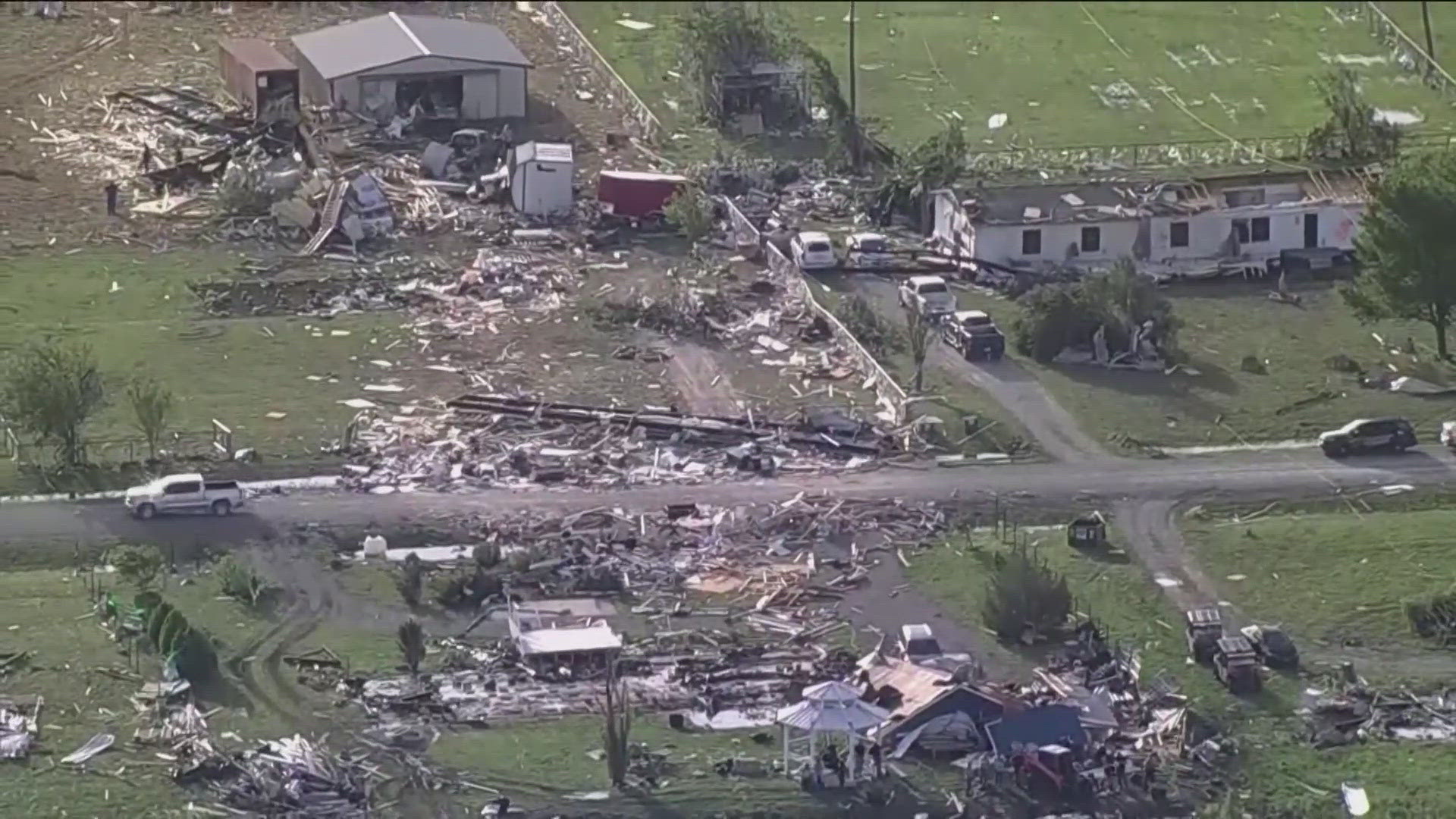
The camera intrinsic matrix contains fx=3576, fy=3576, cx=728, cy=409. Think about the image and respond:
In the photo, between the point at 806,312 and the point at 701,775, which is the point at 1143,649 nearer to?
the point at 701,775

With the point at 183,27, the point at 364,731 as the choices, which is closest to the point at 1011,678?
the point at 364,731

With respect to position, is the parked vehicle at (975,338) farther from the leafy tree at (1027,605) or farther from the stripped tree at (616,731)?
the stripped tree at (616,731)

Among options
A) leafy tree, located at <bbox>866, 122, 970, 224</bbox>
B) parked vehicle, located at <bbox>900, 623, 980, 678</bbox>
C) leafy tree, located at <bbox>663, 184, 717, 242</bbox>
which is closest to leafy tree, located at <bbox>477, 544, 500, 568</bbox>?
parked vehicle, located at <bbox>900, 623, 980, 678</bbox>

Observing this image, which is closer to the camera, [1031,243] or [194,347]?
[194,347]

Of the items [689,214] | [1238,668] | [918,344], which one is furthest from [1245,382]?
[1238,668]

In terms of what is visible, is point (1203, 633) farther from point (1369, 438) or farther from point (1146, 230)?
point (1146, 230)

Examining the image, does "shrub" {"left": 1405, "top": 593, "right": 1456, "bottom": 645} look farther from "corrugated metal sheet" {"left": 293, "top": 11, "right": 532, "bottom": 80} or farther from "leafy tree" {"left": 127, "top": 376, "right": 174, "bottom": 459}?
"corrugated metal sheet" {"left": 293, "top": 11, "right": 532, "bottom": 80}

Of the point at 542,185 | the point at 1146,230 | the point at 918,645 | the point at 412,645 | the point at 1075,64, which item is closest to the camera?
the point at 412,645
